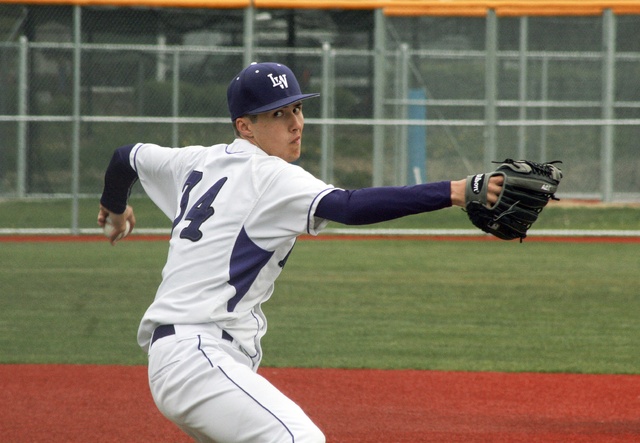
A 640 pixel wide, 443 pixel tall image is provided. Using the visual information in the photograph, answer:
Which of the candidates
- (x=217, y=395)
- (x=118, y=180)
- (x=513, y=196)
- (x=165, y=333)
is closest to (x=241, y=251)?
(x=165, y=333)

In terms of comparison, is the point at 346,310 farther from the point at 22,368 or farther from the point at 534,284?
the point at 22,368

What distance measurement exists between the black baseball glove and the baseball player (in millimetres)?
31

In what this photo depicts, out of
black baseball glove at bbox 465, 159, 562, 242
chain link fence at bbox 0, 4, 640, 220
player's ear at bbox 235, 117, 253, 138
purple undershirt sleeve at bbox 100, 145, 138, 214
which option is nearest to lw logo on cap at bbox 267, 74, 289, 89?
player's ear at bbox 235, 117, 253, 138

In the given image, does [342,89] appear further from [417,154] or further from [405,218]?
[405,218]

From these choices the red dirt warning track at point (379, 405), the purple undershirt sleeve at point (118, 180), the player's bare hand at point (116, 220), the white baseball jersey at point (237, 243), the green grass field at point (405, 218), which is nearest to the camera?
the white baseball jersey at point (237, 243)

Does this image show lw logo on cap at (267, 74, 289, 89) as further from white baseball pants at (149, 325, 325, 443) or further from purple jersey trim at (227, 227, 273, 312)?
white baseball pants at (149, 325, 325, 443)

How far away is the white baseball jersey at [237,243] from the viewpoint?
3.09 meters

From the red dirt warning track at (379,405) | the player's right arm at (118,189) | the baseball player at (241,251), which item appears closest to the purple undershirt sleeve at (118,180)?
the player's right arm at (118,189)

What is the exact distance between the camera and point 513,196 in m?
2.96

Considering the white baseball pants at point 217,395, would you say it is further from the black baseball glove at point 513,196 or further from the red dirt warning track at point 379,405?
the red dirt warning track at point 379,405

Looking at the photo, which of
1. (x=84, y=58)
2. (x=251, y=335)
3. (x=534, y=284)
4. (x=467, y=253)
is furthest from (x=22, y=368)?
(x=84, y=58)

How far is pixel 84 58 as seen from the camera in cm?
1733

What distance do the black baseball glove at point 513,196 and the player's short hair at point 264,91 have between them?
0.73 metres

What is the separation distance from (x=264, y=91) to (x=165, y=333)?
864mm
